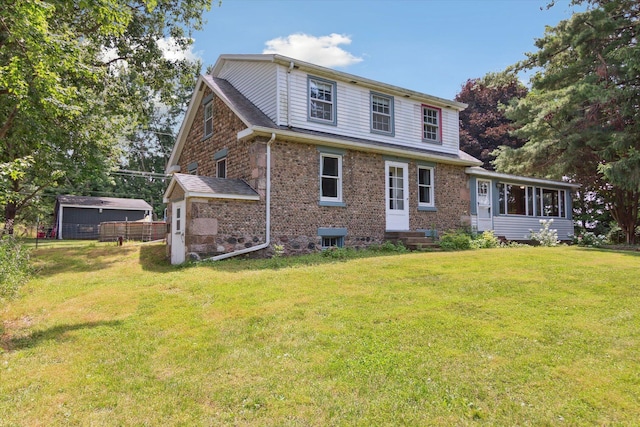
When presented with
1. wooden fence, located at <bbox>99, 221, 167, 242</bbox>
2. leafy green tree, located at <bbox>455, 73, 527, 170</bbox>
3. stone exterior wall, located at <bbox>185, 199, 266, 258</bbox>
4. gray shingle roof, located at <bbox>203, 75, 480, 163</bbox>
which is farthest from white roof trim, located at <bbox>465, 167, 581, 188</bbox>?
wooden fence, located at <bbox>99, 221, 167, 242</bbox>

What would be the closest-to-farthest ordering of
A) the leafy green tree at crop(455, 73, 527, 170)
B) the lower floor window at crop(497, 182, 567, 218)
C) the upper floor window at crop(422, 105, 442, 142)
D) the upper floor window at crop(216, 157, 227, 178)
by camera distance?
the upper floor window at crop(216, 157, 227, 178)
the upper floor window at crop(422, 105, 442, 142)
the lower floor window at crop(497, 182, 567, 218)
the leafy green tree at crop(455, 73, 527, 170)

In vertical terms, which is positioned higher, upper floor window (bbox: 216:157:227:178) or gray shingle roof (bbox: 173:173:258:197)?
upper floor window (bbox: 216:157:227:178)

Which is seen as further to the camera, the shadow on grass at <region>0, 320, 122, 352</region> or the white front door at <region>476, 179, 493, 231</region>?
the white front door at <region>476, 179, 493, 231</region>

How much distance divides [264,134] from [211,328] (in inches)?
309

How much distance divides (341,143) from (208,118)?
6032 millimetres

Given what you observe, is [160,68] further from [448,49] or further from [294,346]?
[294,346]

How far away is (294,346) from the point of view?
5.14 metres

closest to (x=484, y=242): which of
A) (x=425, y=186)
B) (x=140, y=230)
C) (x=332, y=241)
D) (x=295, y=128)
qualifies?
(x=425, y=186)

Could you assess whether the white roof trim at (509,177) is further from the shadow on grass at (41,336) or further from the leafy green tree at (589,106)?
the shadow on grass at (41,336)

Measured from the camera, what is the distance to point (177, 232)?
12.6 metres

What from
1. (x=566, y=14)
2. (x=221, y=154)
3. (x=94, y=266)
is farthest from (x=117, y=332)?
(x=566, y=14)

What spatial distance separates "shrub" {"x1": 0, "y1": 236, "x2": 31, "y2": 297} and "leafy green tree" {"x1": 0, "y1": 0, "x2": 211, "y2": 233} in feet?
2.73

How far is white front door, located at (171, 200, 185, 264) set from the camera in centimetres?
1222

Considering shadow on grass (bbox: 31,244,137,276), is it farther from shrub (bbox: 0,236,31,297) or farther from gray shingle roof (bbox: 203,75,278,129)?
gray shingle roof (bbox: 203,75,278,129)
